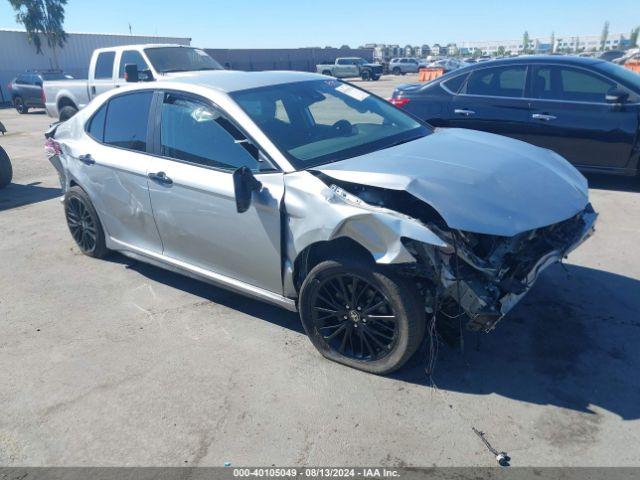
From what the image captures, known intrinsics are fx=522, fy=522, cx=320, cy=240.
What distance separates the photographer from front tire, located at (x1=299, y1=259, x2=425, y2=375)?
9.56 feet

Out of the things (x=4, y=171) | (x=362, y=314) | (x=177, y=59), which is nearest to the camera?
(x=362, y=314)

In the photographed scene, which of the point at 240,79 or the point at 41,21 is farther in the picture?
the point at 41,21

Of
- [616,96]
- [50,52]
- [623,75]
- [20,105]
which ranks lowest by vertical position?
[20,105]

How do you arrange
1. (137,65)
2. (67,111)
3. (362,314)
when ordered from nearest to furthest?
1. (362,314)
2. (137,65)
3. (67,111)

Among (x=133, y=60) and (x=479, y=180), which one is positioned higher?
(x=133, y=60)

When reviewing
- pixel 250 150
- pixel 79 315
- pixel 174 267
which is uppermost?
pixel 250 150

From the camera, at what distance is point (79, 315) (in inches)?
165

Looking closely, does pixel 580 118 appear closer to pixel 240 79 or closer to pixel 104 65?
pixel 240 79

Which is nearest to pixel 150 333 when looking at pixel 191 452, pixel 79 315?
pixel 79 315

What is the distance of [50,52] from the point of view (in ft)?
112

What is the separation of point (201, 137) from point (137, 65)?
8.41 metres

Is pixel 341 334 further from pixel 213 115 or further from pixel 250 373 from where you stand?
pixel 213 115

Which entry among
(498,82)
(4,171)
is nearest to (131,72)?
(4,171)

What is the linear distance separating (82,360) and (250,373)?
1.20m
